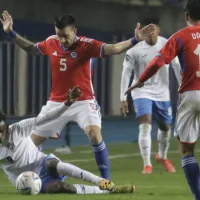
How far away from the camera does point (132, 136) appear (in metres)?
22.0

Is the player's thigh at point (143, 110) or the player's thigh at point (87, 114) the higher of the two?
the player's thigh at point (87, 114)

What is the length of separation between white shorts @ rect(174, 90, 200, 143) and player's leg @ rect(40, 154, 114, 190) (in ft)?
3.70

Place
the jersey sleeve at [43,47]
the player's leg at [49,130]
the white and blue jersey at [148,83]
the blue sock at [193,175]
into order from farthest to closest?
1. the white and blue jersey at [148,83]
2. the jersey sleeve at [43,47]
3. the player's leg at [49,130]
4. the blue sock at [193,175]

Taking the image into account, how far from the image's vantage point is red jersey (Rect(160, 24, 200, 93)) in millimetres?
8461

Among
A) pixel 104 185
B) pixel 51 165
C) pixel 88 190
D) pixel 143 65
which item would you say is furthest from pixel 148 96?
pixel 104 185

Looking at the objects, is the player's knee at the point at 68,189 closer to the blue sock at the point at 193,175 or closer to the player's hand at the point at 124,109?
the blue sock at the point at 193,175

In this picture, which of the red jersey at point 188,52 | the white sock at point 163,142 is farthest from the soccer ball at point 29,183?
the white sock at point 163,142

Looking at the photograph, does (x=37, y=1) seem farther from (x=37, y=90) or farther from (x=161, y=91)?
(x=161, y=91)

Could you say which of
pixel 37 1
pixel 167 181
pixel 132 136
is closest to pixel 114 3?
pixel 37 1

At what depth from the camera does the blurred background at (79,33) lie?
25.5 metres

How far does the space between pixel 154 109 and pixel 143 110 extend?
18.1 inches

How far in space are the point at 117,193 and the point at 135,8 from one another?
783 inches

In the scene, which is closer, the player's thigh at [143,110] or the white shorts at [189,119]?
the white shorts at [189,119]

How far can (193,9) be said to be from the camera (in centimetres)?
852
